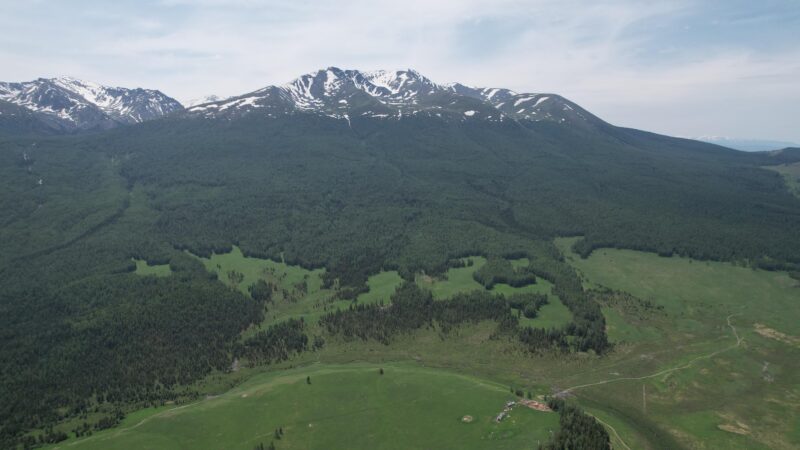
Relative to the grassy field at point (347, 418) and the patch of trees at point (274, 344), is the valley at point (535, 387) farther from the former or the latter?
the patch of trees at point (274, 344)

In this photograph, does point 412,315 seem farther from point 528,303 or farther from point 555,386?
point 555,386

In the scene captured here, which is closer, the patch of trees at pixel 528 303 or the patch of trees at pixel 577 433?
the patch of trees at pixel 577 433

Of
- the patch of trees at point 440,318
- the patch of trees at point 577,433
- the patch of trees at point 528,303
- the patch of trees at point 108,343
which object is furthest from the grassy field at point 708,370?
the patch of trees at point 108,343

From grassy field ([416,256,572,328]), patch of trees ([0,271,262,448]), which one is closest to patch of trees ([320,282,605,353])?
grassy field ([416,256,572,328])

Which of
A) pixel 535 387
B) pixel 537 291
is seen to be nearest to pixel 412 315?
pixel 537 291

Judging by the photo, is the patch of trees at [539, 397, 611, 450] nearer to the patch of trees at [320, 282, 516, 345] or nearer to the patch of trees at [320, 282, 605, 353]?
the patch of trees at [320, 282, 605, 353]

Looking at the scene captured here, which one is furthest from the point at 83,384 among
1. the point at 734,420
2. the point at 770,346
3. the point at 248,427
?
the point at 770,346
